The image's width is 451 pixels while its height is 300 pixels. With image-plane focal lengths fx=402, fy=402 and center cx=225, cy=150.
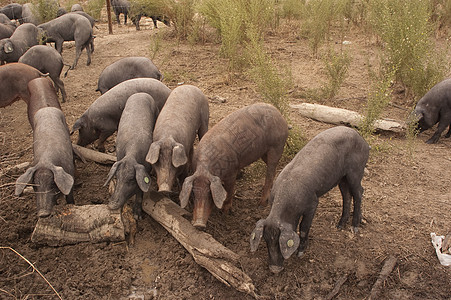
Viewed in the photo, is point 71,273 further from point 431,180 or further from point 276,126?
point 431,180

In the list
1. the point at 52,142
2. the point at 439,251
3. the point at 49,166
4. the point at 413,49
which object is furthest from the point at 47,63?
the point at 439,251

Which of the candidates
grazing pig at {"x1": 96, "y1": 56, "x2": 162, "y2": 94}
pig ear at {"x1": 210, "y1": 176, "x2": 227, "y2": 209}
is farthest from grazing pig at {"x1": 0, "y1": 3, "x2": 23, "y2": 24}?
pig ear at {"x1": 210, "y1": 176, "x2": 227, "y2": 209}

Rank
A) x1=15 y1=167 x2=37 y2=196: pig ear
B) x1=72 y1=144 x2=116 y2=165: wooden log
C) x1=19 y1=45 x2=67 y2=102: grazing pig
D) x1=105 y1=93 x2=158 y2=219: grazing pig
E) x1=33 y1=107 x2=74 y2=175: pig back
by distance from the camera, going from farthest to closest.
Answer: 1. x1=19 y1=45 x2=67 y2=102: grazing pig
2. x1=72 y1=144 x2=116 y2=165: wooden log
3. x1=33 y1=107 x2=74 y2=175: pig back
4. x1=105 y1=93 x2=158 y2=219: grazing pig
5. x1=15 y1=167 x2=37 y2=196: pig ear

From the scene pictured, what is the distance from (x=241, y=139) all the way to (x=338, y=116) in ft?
9.26

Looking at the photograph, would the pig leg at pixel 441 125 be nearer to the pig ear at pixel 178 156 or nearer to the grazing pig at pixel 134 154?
the pig ear at pixel 178 156

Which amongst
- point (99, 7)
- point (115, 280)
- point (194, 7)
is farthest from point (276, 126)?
point (99, 7)

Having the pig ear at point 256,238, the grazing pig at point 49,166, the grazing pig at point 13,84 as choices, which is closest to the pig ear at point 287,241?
the pig ear at point 256,238

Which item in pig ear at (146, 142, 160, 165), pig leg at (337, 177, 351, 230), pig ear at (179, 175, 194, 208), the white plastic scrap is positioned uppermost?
pig ear at (146, 142, 160, 165)

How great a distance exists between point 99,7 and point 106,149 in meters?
10.7

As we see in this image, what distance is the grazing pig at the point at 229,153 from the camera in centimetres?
436

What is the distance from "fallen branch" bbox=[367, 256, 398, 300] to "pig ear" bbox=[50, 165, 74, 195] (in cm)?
343

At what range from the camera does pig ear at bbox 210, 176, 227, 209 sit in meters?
4.25

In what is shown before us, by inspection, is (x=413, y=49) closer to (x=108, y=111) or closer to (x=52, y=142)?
(x=108, y=111)

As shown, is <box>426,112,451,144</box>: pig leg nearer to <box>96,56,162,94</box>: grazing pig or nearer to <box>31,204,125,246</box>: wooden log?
<box>96,56,162,94</box>: grazing pig
